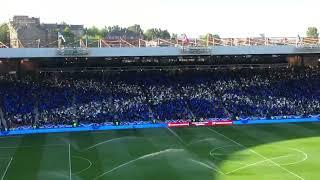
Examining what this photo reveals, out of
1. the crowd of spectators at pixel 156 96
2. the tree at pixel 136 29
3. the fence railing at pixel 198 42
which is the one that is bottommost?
the crowd of spectators at pixel 156 96

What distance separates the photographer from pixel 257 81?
51.8 meters

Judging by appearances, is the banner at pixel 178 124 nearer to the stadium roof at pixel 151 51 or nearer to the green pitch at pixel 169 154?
the green pitch at pixel 169 154

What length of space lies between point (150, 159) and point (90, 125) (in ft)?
43.6

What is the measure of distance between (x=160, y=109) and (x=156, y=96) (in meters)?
2.42

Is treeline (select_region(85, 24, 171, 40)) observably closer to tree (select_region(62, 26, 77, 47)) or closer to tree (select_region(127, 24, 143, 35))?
tree (select_region(127, 24, 143, 35))

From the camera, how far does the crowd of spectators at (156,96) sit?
44688 millimetres

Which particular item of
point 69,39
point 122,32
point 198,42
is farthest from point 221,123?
point 122,32

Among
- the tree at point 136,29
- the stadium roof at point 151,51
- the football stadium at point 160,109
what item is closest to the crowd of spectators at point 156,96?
the football stadium at point 160,109

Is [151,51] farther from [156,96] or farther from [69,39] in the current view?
[69,39]

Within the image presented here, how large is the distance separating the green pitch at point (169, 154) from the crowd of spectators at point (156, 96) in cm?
430

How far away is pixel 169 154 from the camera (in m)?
31.8

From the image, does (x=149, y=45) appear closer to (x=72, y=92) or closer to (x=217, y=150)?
(x=72, y=92)

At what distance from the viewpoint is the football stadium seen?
29.0 m

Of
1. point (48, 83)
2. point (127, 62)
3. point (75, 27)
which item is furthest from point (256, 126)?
point (75, 27)
